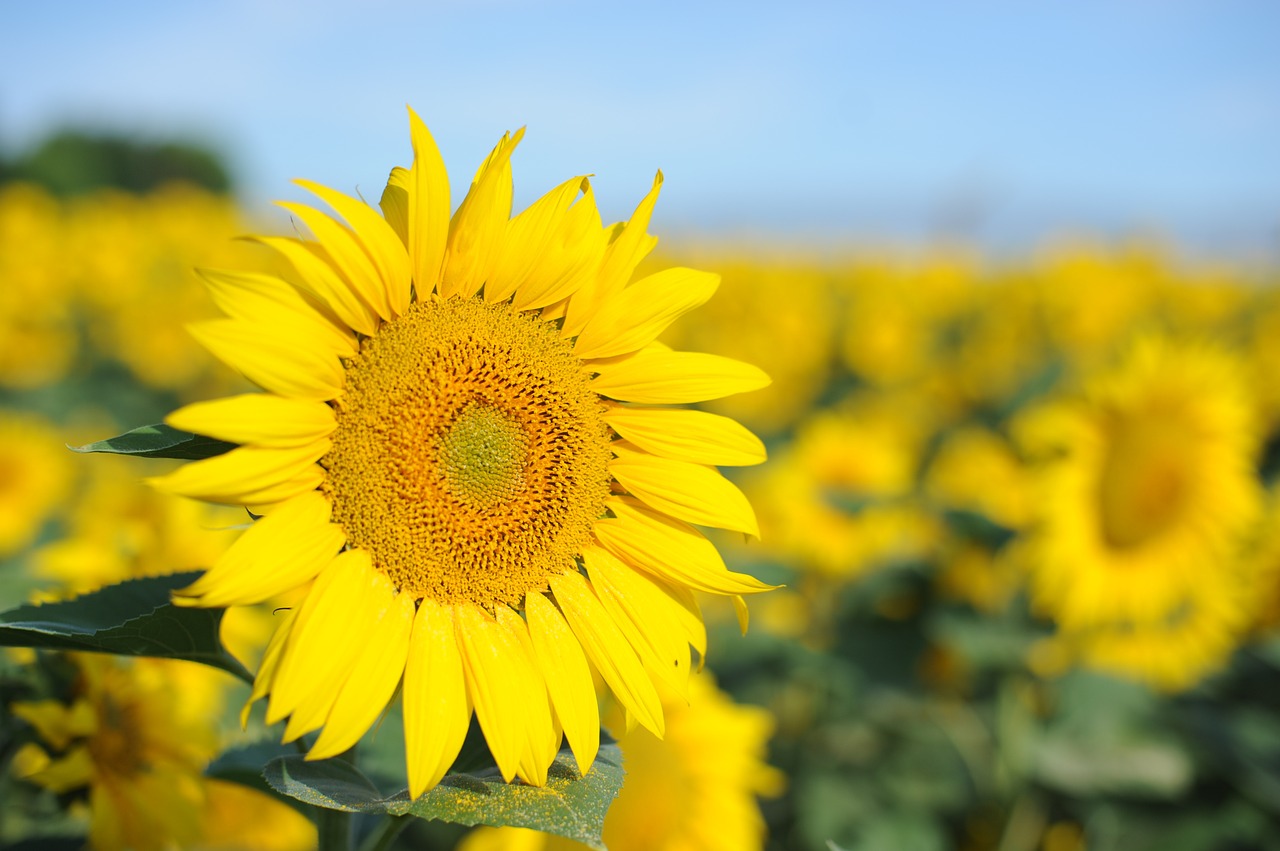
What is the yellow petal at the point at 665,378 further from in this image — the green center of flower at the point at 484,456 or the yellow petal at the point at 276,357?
the yellow petal at the point at 276,357

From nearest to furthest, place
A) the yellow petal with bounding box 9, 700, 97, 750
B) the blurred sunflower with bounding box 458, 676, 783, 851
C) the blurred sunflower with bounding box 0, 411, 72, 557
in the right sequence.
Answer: the yellow petal with bounding box 9, 700, 97, 750 < the blurred sunflower with bounding box 458, 676, 783, 851 < the blurred sunflower with bounding box 0, 411, 72, 557

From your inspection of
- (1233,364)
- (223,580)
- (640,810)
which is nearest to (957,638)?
(1233,364)

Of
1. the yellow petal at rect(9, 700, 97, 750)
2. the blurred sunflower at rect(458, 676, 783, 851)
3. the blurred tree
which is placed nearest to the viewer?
the yellow petal at rect(9, 700, 97, 750)

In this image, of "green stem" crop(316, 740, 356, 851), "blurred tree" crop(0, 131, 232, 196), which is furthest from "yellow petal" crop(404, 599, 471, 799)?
"blurred tree" crop(0, 131, 232, 196)

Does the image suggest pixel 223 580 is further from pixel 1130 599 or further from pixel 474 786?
pixel 1130 599

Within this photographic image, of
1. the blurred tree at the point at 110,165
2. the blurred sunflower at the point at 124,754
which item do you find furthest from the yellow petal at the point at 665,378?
the blurred tree at the point at 110,165

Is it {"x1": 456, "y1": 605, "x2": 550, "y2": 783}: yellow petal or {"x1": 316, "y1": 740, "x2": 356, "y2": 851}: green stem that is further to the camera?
{"x1": 316, "y1": 740, "x2": 356, "y2": 851}: green stem

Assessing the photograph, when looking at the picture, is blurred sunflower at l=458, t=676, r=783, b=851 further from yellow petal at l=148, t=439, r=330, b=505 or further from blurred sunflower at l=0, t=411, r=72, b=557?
blurred sunflower at l=0, t=411, r=72, b=557
